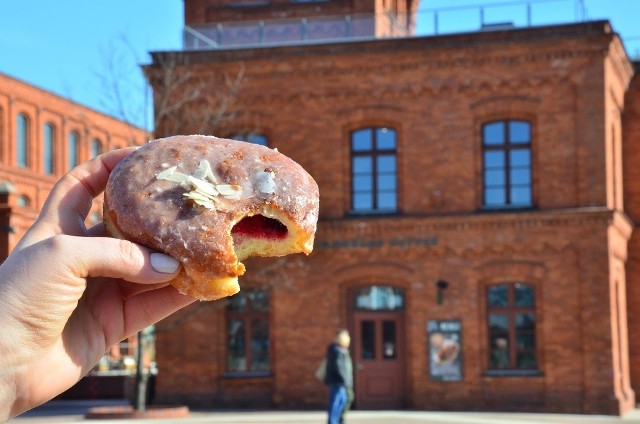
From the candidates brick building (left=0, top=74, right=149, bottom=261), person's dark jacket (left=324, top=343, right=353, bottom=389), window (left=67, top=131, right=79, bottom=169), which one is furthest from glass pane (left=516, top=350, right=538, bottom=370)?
window (left=67, top=131, right=79, bottom=169)

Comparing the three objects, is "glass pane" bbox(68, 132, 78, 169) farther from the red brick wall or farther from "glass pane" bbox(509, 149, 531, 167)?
"glass pane" bbox(509, 149, 531, 167)

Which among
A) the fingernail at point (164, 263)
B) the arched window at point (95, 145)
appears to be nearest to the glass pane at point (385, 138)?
the fingernail at point (164, 263)

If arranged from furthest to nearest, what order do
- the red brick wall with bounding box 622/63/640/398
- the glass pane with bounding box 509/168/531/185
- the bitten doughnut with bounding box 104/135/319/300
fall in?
the red brick wall with bounding box 622/63/640/398, the glass pane with bounding box 509/168/531/185, the bitten doughnut with bounding box 104/135/319/300

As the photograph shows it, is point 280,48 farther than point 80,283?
Yes

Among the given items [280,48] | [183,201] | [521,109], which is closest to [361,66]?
[280,48]

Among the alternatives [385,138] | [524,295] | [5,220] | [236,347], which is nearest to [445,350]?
[524,295]

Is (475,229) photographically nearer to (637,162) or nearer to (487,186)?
(487,186)
